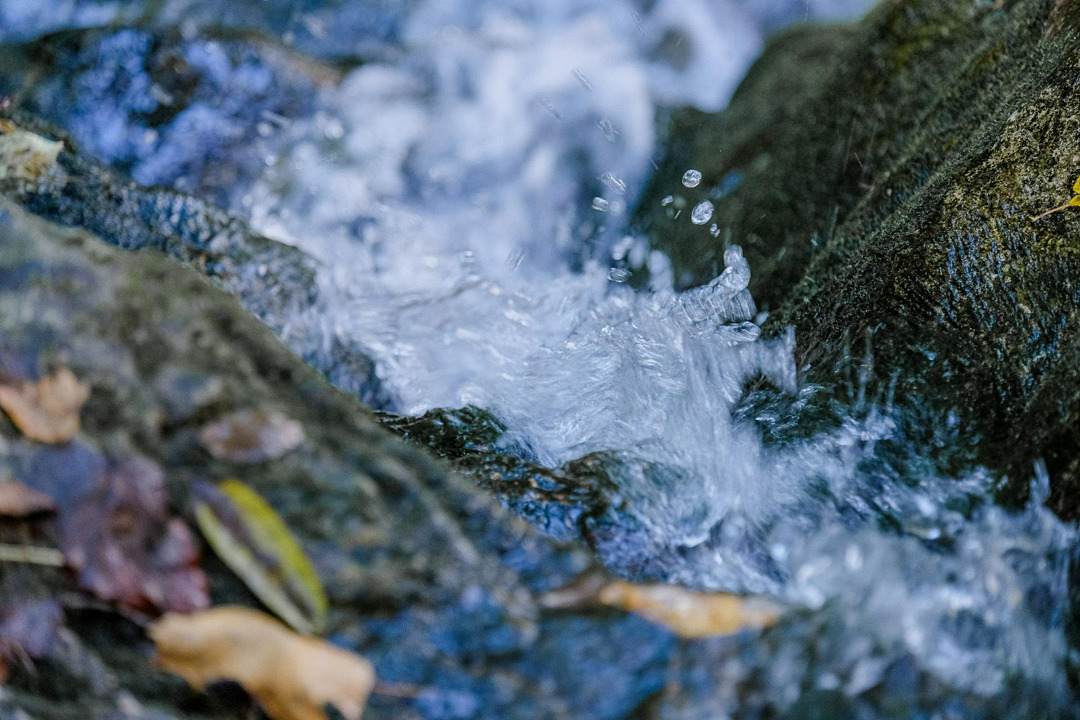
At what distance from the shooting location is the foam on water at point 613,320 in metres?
1.37

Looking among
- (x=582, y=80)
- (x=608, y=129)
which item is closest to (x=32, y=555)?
(x=608, y=129)

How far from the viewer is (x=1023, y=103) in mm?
1815

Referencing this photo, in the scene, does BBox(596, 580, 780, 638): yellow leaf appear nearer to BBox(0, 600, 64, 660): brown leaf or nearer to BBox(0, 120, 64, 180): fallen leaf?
BBox(0, 600, 64, 660): brown leaf

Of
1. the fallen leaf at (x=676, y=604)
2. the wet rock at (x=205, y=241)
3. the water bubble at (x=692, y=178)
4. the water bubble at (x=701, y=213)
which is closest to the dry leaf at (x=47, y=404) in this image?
the fallen leaf at (x=676, y=604)

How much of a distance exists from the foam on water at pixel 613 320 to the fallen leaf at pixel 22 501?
3.52ft

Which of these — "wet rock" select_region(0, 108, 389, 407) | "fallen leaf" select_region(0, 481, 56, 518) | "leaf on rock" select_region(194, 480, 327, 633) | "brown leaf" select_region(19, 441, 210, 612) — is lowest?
"wet rock" select_region(0, 108, 389, 407)

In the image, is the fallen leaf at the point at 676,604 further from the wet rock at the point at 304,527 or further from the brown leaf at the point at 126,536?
the brown leaf at the point at 126,536

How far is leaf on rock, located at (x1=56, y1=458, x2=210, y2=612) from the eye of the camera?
1072 mm

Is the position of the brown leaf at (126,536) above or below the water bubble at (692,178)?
below

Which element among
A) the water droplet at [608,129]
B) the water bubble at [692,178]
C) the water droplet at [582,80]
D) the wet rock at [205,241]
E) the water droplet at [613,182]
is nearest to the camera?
the wet rock at [205,241]

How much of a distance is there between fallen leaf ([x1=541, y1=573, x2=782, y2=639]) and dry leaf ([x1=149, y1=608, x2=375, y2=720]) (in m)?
0.31

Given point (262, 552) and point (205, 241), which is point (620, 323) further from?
point (262, 552)

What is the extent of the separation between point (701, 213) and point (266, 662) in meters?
2.86

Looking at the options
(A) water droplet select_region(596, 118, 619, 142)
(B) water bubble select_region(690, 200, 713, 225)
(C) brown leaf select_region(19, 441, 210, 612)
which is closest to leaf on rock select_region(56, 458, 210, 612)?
(C) brown leaf select_region(19, 441, 210, 612)
